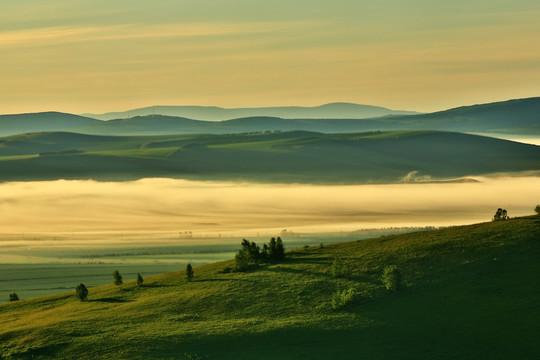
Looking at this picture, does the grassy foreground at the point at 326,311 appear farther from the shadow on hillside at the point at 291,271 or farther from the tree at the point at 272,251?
the tree at the point at 272,251

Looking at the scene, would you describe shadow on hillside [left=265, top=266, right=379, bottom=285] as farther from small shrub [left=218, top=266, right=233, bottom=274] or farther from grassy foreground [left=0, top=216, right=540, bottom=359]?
small shrub [left=218, top=266, right=233, bottom=274]

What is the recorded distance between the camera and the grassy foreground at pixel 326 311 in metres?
75.4

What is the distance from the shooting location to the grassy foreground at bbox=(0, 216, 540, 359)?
75.4 meters

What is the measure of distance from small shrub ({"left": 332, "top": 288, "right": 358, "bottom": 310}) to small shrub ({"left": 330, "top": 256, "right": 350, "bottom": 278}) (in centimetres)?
774

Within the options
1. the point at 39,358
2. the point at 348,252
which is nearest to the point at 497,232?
the point at 348,252

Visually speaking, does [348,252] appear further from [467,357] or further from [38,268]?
[38,268]

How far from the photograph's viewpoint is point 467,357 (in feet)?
236

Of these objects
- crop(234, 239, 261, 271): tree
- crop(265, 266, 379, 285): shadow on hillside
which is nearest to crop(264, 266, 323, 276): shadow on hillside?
crop(265, 266, 379, 285): shadow on hillside

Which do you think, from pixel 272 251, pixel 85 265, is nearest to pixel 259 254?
pixel 272 251

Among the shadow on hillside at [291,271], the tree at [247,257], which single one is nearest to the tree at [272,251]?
the tree at [247,257]

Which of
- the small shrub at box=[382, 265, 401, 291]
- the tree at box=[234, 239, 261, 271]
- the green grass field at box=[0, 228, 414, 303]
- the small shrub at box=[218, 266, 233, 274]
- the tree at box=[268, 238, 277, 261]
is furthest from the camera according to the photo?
the green grass field at box=[0, 228, 414, 303]

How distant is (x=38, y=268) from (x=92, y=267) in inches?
409

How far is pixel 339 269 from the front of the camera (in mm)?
95500

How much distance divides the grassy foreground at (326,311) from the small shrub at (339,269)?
601 mm
